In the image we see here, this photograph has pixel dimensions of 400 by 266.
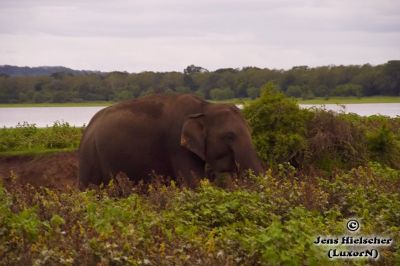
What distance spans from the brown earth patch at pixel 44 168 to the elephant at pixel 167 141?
7022mm

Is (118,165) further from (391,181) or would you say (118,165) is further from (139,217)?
(139,217)

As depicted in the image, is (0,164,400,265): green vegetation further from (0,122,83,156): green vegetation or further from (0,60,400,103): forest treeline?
(0,60,400,103): forest treeline

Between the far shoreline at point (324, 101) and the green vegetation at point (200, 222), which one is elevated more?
the green vegetation at point (200, 222)

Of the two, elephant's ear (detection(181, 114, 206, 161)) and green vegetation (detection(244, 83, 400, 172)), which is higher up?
elephant's ear (detection(181, 114, 206, 161))

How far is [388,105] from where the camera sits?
51.9m

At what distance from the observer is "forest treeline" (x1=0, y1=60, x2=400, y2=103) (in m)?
45.6

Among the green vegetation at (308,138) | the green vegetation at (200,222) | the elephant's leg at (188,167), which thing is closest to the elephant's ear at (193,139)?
the elephant's leg at (188,167)

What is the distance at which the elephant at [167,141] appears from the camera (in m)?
13.7

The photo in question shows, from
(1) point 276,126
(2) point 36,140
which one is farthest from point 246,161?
(2) point 36,140

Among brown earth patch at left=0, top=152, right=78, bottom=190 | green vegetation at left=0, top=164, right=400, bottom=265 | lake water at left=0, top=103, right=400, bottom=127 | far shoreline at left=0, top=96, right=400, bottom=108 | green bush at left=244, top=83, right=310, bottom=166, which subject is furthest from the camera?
far shoreline at left=0, top=96, right=400, bottom=108

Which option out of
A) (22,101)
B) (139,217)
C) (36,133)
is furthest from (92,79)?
(139,217)

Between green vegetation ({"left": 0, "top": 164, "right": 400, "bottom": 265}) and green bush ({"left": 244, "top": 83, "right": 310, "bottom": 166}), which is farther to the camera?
green bush ({"left": 244, "top": 83, "right": 310, "bottom": 166})

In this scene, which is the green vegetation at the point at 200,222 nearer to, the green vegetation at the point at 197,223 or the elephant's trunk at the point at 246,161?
the green vegetation at the point at 197,223

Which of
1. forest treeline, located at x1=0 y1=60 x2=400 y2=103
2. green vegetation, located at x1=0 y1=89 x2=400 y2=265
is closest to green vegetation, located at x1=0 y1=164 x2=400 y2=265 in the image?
green vegetation, located at x1=0 y1=89 x2=400 y2=265
